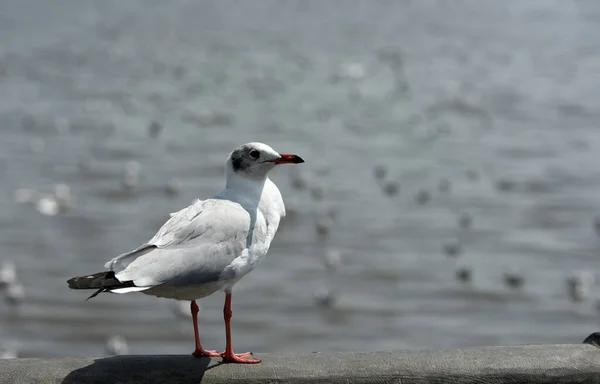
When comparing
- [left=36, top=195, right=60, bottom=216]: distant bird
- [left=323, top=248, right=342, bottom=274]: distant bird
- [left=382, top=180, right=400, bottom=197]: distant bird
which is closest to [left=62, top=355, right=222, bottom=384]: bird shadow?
[left=323, top=248, right=342, bottom=274]: distant bird

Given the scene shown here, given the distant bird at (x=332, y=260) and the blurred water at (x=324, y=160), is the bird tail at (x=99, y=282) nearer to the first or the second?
the blurred water at (x=324, y=160)

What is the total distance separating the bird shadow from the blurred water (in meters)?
3.85

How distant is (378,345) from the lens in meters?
7.63

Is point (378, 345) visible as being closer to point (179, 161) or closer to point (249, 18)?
point (179, 161)

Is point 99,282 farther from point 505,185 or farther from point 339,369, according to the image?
point 505,185

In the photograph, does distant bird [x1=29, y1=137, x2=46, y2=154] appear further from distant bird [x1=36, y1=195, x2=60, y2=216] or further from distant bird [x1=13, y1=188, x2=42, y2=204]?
distant bird [x1=36, y1=195, x2=60, y2=216]

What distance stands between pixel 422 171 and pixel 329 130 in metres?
1.86

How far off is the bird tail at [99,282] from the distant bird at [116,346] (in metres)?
3.91

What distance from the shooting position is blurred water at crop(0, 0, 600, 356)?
8062mm

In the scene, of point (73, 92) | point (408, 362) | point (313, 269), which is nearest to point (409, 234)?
point (313, 269)

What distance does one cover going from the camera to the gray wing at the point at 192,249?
3.43 metres

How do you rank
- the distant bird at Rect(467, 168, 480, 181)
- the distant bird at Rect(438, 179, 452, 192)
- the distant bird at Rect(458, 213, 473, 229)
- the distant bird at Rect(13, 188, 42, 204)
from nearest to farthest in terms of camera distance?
the distant bird at Rect(458, 213, 473, 229) < the distant bird at Rect(13, 188, 42, 204) < the distant bird at Rect(438, 179, 452, 192) < the distant bird at Rect(467, 168, 480, 181)

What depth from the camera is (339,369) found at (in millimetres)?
3529

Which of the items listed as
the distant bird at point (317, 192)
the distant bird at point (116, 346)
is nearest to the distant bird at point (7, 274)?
the distant bird at point (116, 346)
